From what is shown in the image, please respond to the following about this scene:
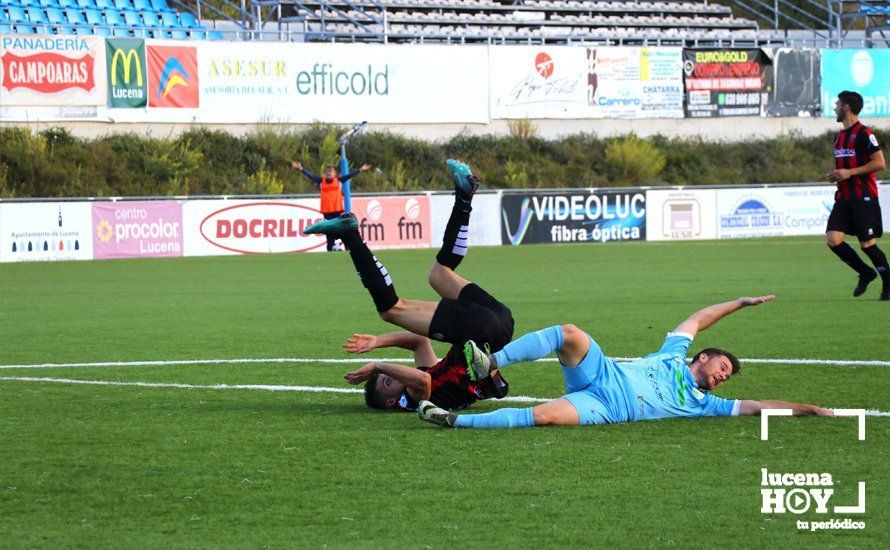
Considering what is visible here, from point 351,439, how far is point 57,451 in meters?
1.57

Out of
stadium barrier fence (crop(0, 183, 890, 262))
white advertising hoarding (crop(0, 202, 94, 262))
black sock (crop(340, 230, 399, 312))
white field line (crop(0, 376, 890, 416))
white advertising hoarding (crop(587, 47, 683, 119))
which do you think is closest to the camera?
black sock (crop(340, 230, 399, 312))

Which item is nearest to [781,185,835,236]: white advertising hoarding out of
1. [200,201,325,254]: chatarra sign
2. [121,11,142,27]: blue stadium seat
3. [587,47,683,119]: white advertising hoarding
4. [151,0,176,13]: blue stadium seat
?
[587,47,683,119]: white advertising hoarding

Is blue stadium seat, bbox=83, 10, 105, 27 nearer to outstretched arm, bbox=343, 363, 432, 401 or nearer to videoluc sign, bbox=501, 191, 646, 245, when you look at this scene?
videoluc sign, bbox=501, 191, 646, 245

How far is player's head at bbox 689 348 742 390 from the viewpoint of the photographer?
745cm

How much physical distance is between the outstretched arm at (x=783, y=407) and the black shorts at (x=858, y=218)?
8.60 m

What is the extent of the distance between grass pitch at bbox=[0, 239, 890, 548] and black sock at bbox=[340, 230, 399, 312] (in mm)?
735

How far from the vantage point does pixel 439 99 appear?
44531 mm

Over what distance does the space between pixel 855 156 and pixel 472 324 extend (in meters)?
9.29

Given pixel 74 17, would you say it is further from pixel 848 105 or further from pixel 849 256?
pixel 849 256

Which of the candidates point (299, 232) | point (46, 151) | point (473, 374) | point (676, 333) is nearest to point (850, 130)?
point (676, 333)

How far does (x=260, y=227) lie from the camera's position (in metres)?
31.8

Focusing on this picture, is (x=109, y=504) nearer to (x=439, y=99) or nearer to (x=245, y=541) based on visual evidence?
(x=245, y=541)

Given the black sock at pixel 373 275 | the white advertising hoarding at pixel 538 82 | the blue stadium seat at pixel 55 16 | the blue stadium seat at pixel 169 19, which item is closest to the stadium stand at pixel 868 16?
the white advertising hoarding at pixel 538 82

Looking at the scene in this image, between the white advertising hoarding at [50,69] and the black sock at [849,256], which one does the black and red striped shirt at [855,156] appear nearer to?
the black sock at [849,256]
